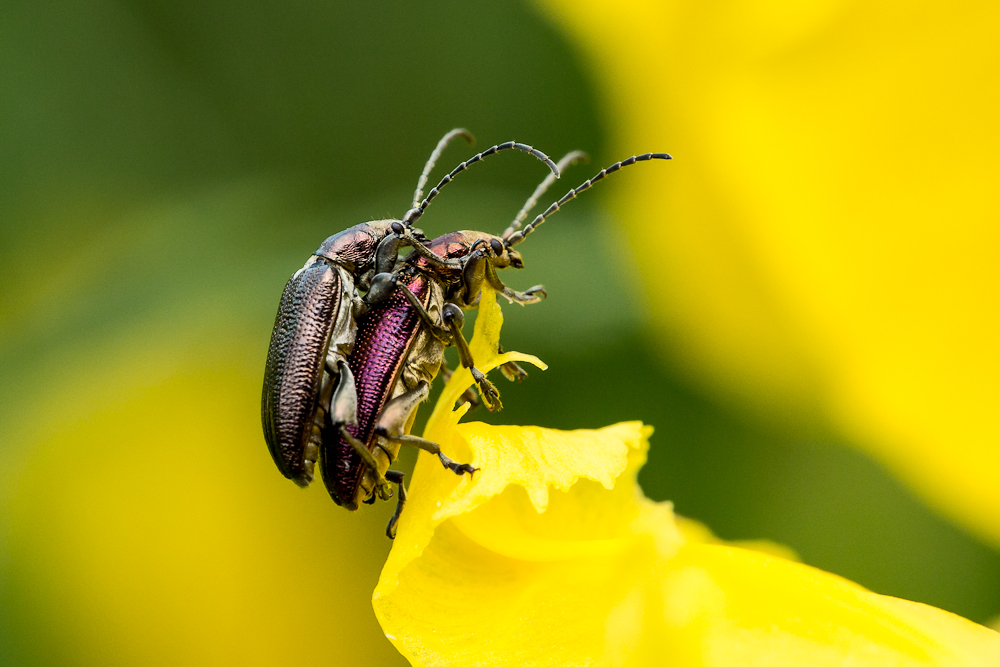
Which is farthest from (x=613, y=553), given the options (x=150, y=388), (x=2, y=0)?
(x=2, y=0)

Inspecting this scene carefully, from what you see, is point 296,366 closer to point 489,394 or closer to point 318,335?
point 318,335

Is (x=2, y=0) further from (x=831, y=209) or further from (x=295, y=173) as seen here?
(x=831, y=209)

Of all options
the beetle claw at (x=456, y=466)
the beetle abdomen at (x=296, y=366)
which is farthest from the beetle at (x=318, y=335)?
the beetle claw at (x=456, y=466)

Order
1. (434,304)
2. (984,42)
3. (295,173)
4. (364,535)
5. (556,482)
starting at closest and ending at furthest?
(556,482), (984,42), (434,304), (364,535), (295,173)

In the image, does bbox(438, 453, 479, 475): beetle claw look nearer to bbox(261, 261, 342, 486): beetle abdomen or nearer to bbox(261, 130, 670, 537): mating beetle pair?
bbox(261, 130, 670, 537): mating beetle pair

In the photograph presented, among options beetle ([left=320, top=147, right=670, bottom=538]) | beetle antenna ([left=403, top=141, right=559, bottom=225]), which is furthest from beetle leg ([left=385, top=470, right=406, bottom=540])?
beetle antenna ([left=403, top=141, right=559, bottom=225])

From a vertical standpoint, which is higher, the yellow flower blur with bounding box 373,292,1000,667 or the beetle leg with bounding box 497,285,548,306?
the beetle leg with bounding box 497,285,548,306
